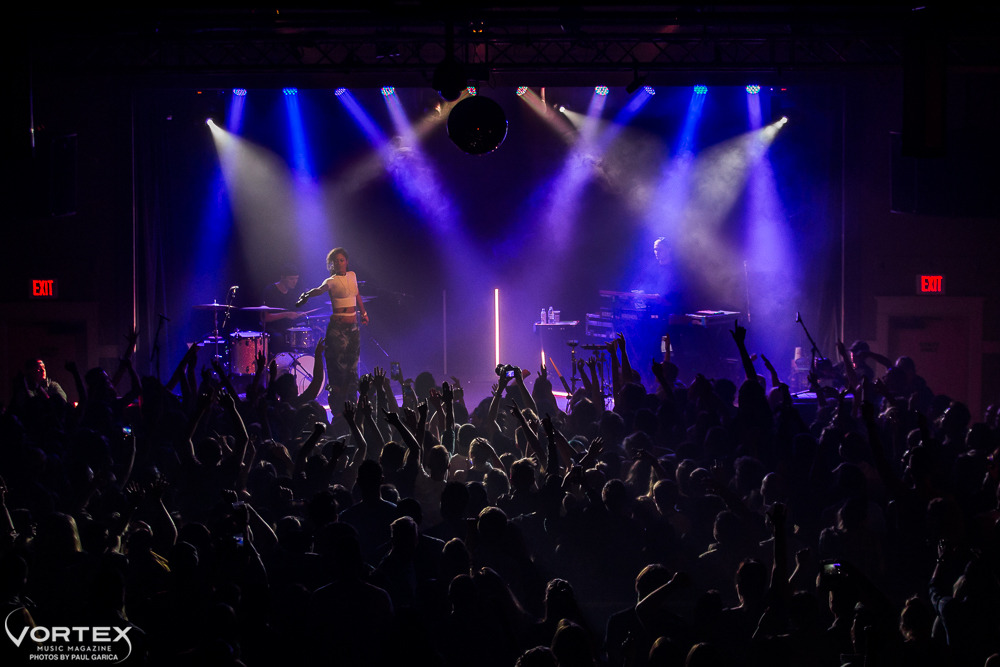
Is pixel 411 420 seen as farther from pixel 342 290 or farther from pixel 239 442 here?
pixel 342 290

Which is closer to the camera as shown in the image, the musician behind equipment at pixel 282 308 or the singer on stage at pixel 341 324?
the singer on stage at pixel 341 324

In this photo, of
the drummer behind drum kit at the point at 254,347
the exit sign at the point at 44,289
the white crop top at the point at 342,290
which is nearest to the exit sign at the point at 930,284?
the white crop top at the point at 342,290

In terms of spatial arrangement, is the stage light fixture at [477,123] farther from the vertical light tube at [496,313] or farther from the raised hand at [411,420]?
the vertical light tube at [496,313]

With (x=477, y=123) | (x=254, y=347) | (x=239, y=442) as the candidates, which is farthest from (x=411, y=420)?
(x=254, y=347)

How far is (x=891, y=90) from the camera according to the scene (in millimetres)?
12195

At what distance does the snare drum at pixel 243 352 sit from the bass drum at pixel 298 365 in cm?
44

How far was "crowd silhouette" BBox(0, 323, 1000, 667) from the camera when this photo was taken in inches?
118

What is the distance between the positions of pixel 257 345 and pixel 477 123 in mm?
5747

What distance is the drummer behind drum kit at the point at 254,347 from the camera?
11.0 m

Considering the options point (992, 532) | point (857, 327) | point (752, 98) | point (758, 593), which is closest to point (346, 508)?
point (758, 593)

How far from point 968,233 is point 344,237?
32.2 feet

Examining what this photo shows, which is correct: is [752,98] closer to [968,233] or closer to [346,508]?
[968,233]

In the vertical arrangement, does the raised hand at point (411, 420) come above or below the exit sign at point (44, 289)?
below

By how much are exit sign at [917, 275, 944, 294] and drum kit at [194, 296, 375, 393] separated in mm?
8952
